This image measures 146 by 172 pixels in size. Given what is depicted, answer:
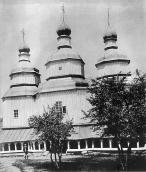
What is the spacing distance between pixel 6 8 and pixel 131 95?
9.30 m

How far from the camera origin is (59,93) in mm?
33688

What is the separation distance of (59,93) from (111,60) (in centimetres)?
634

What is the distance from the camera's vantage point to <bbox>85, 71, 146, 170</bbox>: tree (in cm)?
2103

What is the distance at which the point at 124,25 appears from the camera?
2375cm

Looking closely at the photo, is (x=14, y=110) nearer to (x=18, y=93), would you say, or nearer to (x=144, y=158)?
(x=18, y=93)

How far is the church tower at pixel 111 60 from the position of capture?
3497 cm

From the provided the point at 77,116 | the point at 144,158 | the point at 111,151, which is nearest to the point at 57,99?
the point at 77,116

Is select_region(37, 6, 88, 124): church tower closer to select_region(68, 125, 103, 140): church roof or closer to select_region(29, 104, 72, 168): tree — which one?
select_region(68, 125, 103, 140): church roof

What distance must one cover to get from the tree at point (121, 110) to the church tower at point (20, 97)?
14.9 meters

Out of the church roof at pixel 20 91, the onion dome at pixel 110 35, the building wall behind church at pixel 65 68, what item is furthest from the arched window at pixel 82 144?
the onion dome at pixel 110 35

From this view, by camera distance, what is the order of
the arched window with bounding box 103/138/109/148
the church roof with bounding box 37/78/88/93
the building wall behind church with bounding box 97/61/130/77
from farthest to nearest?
the building wall behind church with bounding box 97/61/130/77 < the church roof with bounding box 37/78/88/93 < the arched window with bounding box 103/138/109/148

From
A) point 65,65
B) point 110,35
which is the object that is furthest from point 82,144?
Answer: point 110,35

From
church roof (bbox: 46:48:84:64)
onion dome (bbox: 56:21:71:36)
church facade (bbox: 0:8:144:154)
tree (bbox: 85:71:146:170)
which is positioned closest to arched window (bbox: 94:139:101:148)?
church facade (bbox: 0:8:144:154)

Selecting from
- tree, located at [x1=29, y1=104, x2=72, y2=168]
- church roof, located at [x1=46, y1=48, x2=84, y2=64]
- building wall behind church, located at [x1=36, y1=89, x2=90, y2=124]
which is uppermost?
church roof, located at [x1=46, y1=48, x2=84, y2=64]
